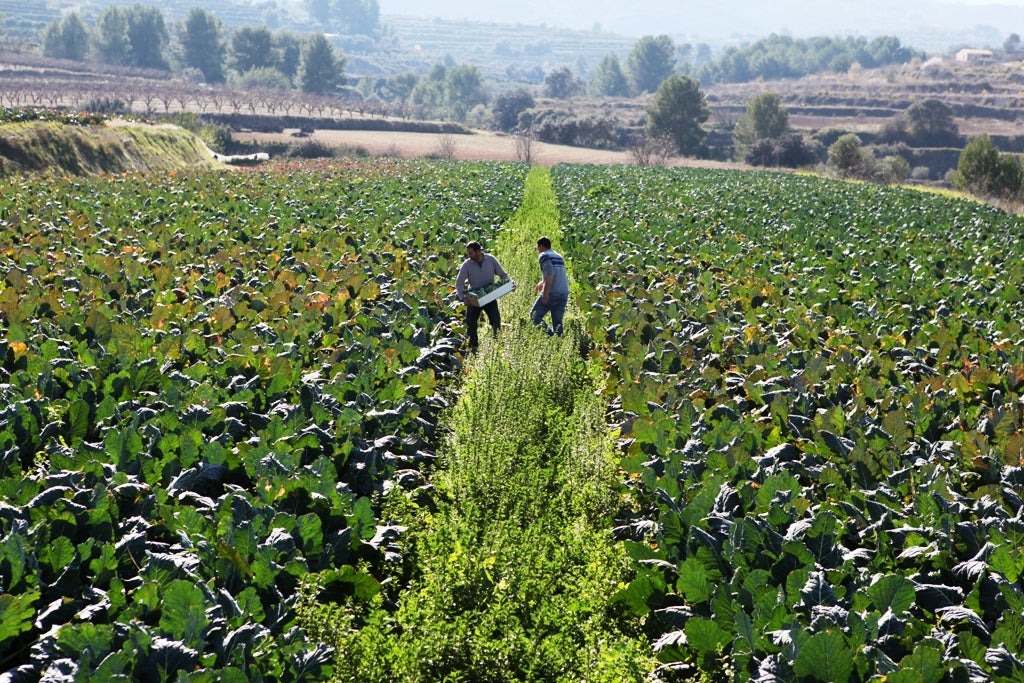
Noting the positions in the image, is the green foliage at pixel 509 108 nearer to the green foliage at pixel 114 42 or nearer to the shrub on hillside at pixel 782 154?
the shrub on hillside at pixel 782 154

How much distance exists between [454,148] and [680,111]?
39.7 meters

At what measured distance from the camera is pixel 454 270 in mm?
17812

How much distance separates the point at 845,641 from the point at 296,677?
292 centimetres

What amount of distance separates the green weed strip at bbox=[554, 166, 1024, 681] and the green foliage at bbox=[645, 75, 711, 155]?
306 feet

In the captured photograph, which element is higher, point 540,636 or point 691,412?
→ point 691,412

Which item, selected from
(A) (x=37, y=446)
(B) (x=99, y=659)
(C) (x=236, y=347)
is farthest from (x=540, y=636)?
(C) (x=236, y=347)

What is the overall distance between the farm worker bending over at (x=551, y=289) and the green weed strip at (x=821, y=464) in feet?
2.37

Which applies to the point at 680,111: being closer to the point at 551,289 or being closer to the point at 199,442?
the point at 551,289

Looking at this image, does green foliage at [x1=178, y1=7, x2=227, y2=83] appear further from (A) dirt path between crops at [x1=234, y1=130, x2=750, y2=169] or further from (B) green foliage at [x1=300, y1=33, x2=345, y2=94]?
(A) dirt path between crops at [x1=234, y1=130, x2=750, y2=169]

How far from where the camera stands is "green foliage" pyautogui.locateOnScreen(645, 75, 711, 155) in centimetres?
10919

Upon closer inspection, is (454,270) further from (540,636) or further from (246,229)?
(540,636)

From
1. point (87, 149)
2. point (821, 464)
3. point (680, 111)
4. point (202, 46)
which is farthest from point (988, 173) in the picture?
point (202, 46)

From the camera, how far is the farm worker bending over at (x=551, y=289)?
1327 cm

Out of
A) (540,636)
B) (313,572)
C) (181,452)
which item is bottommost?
(540,636)
